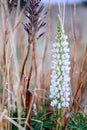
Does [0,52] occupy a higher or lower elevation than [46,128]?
higher

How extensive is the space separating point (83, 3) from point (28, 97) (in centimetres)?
714

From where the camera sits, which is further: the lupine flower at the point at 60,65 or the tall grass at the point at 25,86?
the tall grass at the point at 25,86

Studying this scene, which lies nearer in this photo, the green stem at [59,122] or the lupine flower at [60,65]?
the lupine flower at [60,65]

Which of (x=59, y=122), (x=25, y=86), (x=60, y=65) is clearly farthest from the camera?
(x=25, y=86)

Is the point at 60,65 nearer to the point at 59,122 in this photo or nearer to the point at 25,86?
the point at 59,122

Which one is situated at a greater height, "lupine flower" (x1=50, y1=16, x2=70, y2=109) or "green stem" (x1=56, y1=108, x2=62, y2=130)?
"lupine flower" (x1=50, y1=16, x2=70, y2=109)

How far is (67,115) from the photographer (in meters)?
1.41

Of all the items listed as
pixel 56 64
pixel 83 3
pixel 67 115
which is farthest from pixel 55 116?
pixel 83 3

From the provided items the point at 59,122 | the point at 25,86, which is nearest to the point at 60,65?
the point at 59,122

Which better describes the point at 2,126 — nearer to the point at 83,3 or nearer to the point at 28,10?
the point at 28,10

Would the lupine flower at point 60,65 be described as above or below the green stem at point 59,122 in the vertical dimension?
above

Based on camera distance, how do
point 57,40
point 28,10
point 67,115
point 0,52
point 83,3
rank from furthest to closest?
point 83,3 → point 0,52 → point 67,115 → point 28,10 → point 57,40

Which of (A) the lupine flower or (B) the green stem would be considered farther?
(B) the green stem

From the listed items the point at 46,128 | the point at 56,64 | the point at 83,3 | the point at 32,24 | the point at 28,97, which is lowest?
the point at 46,128
